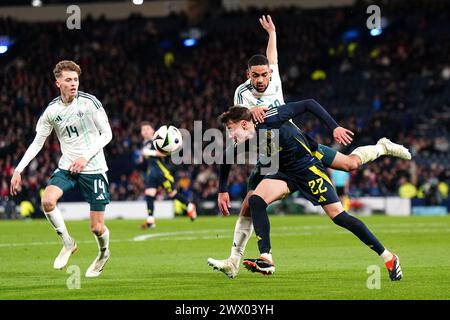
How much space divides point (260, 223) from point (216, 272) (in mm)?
1492

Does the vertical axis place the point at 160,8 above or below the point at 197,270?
above

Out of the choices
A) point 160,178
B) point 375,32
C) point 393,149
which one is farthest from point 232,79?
point 393,149

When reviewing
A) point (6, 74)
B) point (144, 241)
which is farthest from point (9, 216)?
point (144, 241)

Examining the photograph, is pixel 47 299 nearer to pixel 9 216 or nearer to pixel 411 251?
pixel 411 251

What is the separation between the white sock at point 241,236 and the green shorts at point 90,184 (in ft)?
5.43

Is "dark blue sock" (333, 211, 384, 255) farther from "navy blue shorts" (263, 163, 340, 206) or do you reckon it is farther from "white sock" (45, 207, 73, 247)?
"white sock" (45, 207, 73, 247)

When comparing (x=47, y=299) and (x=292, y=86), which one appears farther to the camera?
(x=292, y=86)

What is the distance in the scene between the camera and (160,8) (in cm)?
4544

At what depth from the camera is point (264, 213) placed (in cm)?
1080

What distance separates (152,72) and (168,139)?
25.3 m

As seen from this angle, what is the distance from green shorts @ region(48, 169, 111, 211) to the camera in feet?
37.6

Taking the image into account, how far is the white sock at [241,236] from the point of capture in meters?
11.4

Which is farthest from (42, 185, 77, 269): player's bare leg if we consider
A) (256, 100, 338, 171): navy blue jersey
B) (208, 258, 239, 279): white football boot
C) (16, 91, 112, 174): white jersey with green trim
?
(256, 100, 338, 171): navy blue jersey

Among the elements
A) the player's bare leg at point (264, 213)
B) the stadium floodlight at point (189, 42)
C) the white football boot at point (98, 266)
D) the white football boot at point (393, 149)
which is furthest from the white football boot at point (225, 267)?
the stadium floodlight at point (189, 42)
